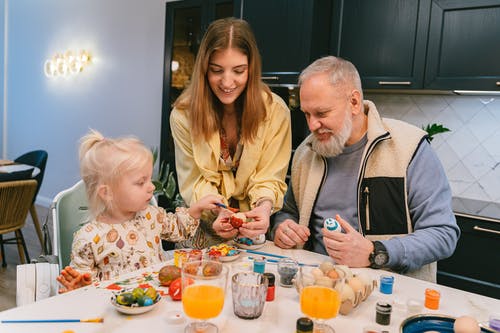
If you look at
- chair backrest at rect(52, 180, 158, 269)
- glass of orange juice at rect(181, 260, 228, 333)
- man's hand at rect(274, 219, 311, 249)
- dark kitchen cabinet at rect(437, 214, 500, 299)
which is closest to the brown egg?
glass of orange juice at rect(181, 260, 228, 333)

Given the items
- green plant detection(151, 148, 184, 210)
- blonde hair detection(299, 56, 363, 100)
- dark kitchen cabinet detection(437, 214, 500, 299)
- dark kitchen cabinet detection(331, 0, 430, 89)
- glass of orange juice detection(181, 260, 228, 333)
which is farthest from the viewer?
green plant detection(151, 148, 184, 210)

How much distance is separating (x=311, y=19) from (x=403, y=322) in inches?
98.8

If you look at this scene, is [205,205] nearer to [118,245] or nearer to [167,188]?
[118,245]

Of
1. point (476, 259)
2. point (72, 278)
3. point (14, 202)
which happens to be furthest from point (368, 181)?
point (14, 202)

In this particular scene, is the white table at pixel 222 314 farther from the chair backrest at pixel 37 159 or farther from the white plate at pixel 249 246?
the chair backrest at pixel 37 159

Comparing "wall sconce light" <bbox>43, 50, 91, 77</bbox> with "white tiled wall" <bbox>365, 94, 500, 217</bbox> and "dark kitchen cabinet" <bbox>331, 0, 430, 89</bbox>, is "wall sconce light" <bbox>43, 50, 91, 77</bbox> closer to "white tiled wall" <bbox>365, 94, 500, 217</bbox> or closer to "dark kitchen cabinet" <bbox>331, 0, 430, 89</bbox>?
"dark kitchen cabinet" <bbox>331, 0, 430, 89</bbox>

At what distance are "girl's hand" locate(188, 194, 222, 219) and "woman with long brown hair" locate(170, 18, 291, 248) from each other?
0.10 meters

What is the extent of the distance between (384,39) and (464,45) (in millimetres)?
504

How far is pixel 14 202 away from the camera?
11.1ft

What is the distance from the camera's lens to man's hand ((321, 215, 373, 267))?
1.43 metres

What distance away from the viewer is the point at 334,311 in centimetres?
101

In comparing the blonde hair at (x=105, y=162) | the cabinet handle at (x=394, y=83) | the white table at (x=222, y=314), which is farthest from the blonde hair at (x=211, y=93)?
the cabinet handle at (x=394, y=83)

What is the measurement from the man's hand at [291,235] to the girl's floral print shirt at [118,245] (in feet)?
1.37

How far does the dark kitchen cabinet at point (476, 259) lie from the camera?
2570mm
